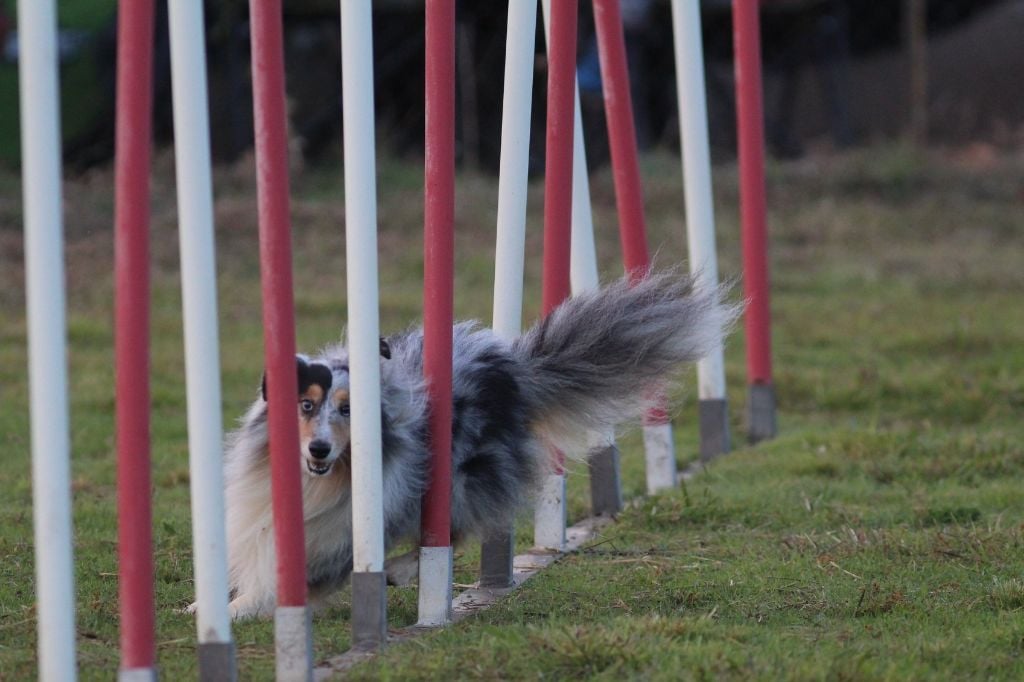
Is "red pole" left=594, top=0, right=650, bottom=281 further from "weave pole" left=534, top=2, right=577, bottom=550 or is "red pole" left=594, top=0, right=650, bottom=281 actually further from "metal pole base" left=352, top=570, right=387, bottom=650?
"metal pole base" left=352, top=570, right=387, bottom=650

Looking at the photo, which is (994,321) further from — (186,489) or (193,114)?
(193,114)

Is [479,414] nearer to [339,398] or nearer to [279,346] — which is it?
[339,398]

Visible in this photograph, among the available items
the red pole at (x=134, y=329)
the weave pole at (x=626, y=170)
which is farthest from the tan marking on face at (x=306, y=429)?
the weave pole at (x=626, y=170)

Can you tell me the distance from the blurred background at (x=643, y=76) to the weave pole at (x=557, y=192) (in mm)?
6211

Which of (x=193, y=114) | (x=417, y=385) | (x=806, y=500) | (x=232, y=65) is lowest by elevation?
(x=806, y=500)

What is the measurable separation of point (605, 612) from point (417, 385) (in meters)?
0.80

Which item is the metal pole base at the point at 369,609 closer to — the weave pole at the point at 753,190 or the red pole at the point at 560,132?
the red pole at the point at 560,132

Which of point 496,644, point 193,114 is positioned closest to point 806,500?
point 496,644

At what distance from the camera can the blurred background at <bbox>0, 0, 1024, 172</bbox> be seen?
11.7 m

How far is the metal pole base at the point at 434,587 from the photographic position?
A: 3889mm

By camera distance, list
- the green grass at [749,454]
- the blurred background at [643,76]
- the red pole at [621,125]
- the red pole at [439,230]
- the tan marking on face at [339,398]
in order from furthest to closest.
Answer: the blurred background at [643,76] < the red pole at [621,125] < the tan marking on face at [339,398] < the red pole at [439,230] < the green grass at [749,454]

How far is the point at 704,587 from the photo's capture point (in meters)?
4.16

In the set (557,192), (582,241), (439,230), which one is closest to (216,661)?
(439,230)

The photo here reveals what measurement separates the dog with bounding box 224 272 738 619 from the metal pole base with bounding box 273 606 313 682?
820 millimetres
